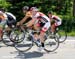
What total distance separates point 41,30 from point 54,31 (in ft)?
8.56

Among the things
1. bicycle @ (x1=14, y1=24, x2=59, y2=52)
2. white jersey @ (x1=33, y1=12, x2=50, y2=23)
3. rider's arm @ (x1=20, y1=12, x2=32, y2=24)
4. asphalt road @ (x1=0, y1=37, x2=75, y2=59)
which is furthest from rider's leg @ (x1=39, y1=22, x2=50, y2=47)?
rider's arm @ (x1=20, y1=12, x2=32, y2=24)

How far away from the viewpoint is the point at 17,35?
15570 mm

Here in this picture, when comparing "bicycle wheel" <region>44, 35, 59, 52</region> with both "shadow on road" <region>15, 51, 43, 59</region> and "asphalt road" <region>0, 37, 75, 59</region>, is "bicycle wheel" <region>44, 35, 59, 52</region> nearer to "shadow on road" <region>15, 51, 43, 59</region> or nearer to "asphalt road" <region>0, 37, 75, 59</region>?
"asphalt road" <region>0, 37, 75, 59</region>

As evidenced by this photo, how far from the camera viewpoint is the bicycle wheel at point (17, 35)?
49.6 ft

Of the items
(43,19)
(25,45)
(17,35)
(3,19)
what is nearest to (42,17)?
(43,19)

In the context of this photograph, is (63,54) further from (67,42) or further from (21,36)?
(67,42)

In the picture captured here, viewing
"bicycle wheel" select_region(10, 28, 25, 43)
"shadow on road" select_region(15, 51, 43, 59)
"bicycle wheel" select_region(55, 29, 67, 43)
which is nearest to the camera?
"shadow on road" select_region(15, 51, 43, 59)

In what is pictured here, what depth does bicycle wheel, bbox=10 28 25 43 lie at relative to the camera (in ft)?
49.6

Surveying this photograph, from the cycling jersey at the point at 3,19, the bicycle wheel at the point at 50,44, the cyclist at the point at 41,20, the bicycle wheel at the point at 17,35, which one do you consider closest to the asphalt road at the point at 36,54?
the bicycle wheel at the point at 50,44

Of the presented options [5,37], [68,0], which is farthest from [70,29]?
[5,37]

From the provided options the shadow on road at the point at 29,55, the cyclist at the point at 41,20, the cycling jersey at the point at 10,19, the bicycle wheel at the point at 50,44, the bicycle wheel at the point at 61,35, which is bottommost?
the bicycle wheel at the point at 61,35

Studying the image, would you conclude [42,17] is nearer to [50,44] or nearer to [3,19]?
[50,44]

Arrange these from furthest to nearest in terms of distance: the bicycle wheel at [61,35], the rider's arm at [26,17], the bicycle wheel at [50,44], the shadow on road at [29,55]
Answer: the bicycle wheel at [61,35]
the rider's arm at [26,17]
the bicycle wheel at [50,44]
the shadow on road at [29,55]

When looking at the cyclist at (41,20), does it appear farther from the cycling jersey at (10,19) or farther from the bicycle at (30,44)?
the cycling jersey at (10,19)
